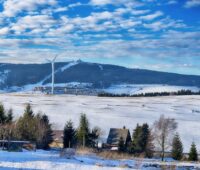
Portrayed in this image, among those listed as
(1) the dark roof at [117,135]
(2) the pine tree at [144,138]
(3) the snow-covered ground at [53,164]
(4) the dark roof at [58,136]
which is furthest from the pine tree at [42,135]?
(3) the snow-covered ground at [53,164]

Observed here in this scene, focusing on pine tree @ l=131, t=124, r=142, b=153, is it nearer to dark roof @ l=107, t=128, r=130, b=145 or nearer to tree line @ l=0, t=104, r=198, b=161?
tree line @ l=0, t=104, r=198, b=161

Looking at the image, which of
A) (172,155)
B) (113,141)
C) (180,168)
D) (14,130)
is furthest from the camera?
(113,141)

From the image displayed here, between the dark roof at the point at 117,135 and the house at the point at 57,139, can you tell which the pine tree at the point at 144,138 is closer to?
the dark roof at the point at 117,135

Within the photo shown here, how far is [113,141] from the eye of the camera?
6312 cm

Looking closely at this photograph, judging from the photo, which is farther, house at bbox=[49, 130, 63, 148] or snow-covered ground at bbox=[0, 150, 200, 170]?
house at bbox=[49, 130, 63, 148]

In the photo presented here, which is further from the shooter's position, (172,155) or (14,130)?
(172,155)

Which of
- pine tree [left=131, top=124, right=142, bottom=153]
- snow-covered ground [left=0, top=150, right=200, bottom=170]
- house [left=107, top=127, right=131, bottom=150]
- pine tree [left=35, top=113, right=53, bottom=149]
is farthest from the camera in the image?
house [left=107, top=127, right=131, bottom=150]

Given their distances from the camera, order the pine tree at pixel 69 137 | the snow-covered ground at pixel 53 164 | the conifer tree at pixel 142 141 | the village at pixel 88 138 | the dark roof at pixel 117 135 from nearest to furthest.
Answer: the snow-covered ground at pixel 53 164 < the village at pixel 88 138 < the pine tree at pixel 69 137 < the conifer tree at pixel 142 141 < the dark roof at pixel 117 135

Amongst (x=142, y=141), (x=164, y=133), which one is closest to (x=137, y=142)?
(x=142, y=141)

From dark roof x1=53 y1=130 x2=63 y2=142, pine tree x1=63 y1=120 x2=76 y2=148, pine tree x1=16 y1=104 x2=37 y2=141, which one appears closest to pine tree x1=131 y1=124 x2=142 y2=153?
pine tree x1=63 y1=120 x2=76 y2=148

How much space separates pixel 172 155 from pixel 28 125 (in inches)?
739

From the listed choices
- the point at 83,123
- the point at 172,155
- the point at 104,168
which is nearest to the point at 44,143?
the point at 83,123

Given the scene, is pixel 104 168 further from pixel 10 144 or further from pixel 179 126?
pixel 179 126

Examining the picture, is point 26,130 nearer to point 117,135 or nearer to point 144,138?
point 144,138
